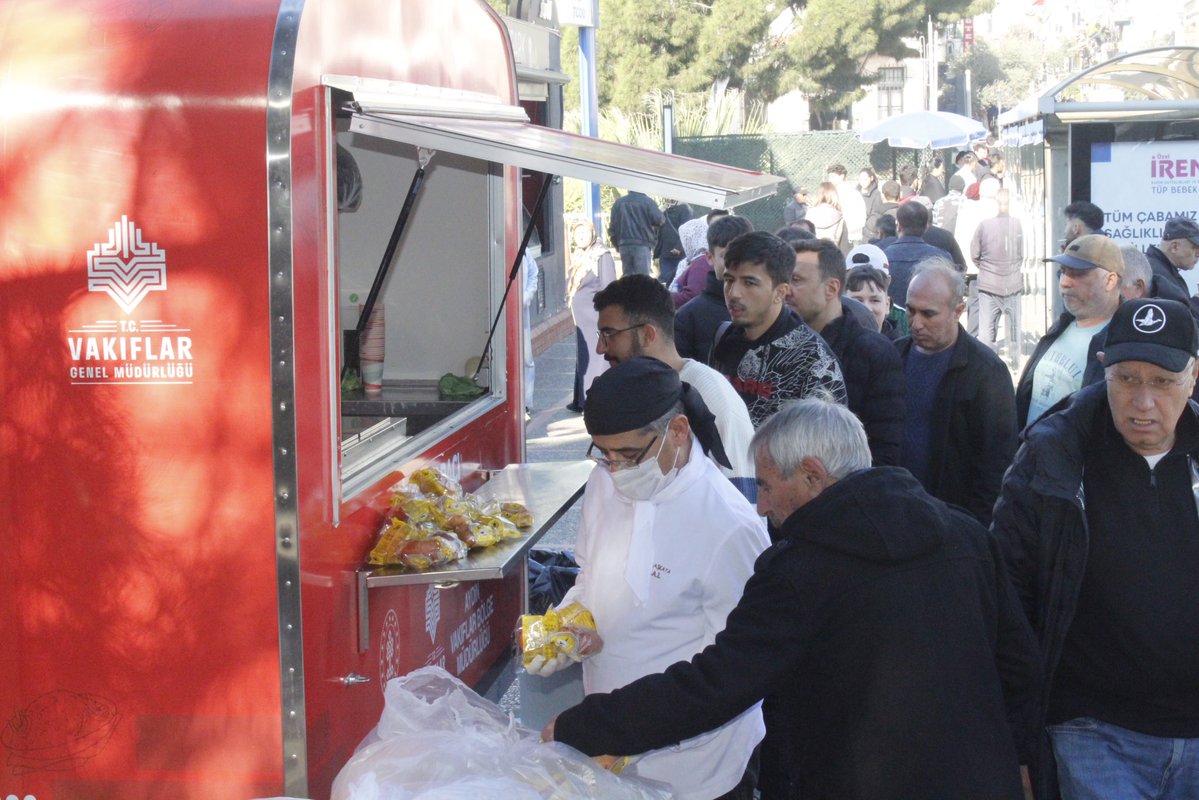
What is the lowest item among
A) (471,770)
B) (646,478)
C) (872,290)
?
(471,770)

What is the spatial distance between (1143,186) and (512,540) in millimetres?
8126

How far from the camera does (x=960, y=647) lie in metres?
2.41

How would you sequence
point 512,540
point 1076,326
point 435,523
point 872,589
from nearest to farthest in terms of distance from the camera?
point 872,589
point 435,523
point 512,540
point 1076,326

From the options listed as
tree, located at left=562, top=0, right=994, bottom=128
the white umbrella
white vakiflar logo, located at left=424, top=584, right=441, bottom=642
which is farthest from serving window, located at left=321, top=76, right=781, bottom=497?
tree, located at left=562, top=0, right=994, bottom=128

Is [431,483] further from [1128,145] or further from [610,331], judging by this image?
[1128,145]

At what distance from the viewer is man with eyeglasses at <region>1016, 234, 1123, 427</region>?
16.0ft

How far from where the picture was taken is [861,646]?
7.88 ft

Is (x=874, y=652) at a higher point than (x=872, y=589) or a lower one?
lower

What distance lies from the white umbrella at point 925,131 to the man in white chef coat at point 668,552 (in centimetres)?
2098

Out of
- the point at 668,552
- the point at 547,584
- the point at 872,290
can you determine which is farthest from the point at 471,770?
the point at 872,290

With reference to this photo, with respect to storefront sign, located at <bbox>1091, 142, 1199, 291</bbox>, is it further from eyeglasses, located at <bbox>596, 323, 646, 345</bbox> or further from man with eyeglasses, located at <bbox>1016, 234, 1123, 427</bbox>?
eyeglasses, located at <bbox>596, 323, 646, 345</bbox>

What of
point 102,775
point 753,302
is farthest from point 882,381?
point 102,775

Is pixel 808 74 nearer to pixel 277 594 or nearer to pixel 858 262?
pixel 858 262

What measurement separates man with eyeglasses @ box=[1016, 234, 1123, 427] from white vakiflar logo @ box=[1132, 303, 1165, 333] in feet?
6.13
